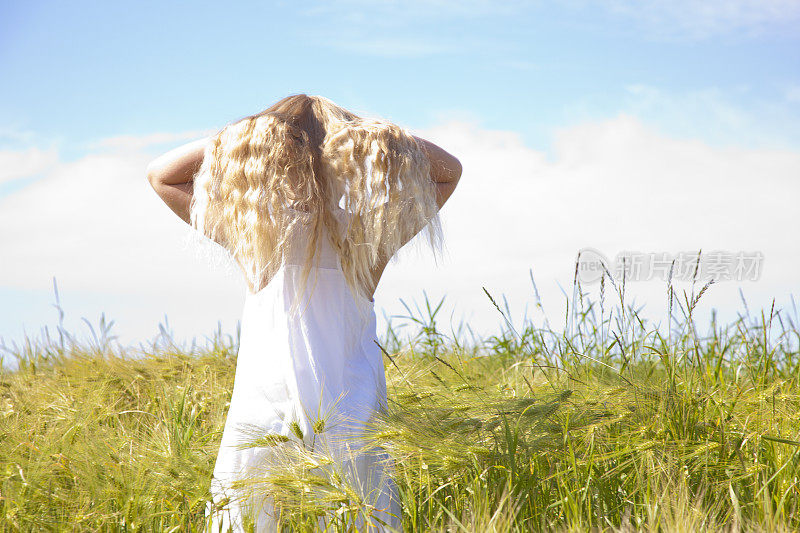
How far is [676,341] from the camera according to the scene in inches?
97.7

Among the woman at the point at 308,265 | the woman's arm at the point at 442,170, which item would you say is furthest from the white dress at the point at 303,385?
the woman's arm at the point at 442,170

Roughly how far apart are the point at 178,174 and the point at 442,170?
89 cm

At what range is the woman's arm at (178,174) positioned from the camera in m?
2.30

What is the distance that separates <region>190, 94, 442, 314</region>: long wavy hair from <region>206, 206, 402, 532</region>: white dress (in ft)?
0.14

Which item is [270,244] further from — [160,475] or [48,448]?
[48,448]

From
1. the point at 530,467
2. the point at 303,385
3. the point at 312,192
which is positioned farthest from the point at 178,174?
the point at 530,467

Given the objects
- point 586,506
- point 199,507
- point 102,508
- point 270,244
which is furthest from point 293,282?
point 586,506

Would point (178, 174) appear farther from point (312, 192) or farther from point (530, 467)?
point (530, 467)

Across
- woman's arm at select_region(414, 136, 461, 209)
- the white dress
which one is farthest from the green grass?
woman's arm at select_region(414, 136, 461, 209)

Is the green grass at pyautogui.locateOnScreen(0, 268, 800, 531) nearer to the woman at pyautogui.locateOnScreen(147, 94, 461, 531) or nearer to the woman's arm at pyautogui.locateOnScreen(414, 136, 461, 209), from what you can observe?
the woman at pyautogui.locateOnScreen(147, 94, 461, 531)

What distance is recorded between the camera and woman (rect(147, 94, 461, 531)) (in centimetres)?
198

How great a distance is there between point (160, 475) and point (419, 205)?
1137 mm

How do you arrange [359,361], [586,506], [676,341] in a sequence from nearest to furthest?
[586,506] → [359,361] → [676,341]

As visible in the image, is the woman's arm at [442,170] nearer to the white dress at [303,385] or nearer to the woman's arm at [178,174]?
the white dress at [303,385]
